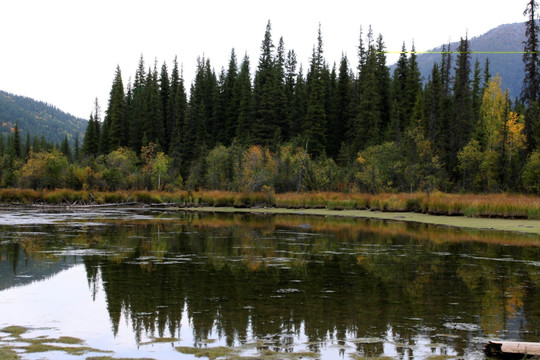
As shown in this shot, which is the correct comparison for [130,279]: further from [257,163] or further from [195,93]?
[195,93]

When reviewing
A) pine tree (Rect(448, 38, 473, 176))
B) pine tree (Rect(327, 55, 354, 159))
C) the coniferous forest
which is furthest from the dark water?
pine tree (Rect(327, 55, 354, 159))

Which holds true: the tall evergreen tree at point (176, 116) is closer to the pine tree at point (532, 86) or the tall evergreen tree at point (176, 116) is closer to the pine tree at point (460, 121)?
the pine tree at point (460, 121)

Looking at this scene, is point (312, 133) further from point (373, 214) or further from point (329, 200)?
point (373, 214)

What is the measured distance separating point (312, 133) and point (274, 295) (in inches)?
2802

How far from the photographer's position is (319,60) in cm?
9312

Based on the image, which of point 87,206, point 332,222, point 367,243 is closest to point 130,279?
point 367,243

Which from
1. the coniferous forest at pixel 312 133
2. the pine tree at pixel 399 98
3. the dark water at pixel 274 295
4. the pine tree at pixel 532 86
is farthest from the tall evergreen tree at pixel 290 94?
the dark water at pixel 274 295

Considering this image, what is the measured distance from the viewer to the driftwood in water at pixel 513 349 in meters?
7.06

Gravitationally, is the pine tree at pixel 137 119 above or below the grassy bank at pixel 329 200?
above

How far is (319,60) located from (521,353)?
89.4 meters

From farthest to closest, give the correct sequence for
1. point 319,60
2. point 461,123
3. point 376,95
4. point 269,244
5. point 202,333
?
1. point 319,60
2. point 376,95
3. point 461,123
4. point 269,244
5. point 202,333

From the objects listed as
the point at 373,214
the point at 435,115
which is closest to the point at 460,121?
the point at 435,115

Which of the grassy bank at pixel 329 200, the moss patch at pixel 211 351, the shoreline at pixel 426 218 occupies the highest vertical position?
the grassy bank at pixel 329 200

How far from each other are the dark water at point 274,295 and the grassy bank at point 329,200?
9573 mm
